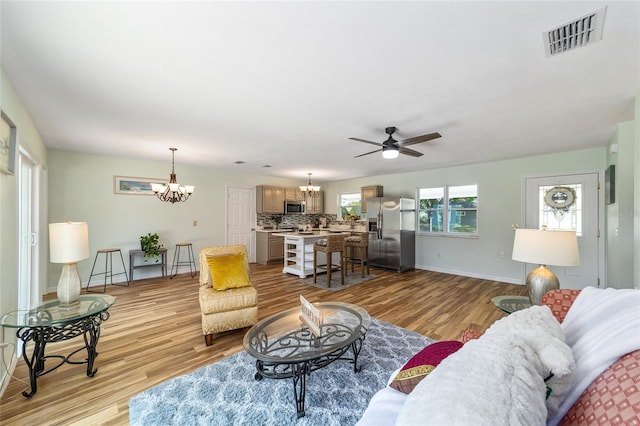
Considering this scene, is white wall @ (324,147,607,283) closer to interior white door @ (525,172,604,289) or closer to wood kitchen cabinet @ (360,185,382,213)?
interior white door @ (525,172,604,289)

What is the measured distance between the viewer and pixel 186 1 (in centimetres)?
128

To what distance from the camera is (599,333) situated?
96 centimetres

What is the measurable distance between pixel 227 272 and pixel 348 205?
553cm

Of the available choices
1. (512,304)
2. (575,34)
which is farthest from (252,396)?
(575,34)

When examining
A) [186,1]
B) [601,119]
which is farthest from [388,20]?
[601,119]

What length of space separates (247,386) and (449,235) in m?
5.22

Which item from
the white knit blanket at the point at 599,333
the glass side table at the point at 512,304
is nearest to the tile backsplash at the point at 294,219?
the glass side table at the point at 512,304

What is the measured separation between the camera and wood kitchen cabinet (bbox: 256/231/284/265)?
21.8 feet

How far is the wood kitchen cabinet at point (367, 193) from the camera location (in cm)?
683

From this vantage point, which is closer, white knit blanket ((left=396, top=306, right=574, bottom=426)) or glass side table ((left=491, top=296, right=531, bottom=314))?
white knit blanket ((left=396, top=306, right=574, bottom=426))

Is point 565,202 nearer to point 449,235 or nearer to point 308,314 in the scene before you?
point 449,235

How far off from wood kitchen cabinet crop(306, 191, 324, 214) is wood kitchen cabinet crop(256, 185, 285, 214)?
40.2 inches

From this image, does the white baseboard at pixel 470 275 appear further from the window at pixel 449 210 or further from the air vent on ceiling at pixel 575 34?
the air vent on ceiling at pixel 575 34

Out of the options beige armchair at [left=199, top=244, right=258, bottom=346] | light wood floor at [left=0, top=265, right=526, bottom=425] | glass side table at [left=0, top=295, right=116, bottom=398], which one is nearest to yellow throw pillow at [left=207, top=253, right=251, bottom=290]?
beige armchair at [left=199, top=244, right=258, bottom=346]
